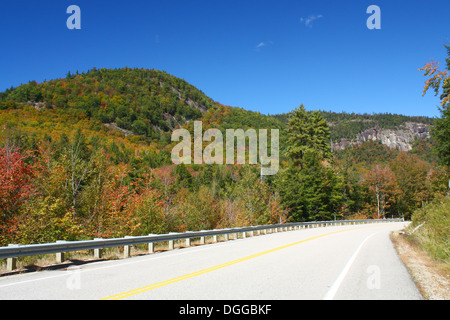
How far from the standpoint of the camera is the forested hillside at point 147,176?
Answer: 15711 mm

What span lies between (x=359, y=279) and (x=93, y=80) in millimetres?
183871

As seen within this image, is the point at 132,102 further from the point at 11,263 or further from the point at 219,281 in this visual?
the point at 219,281

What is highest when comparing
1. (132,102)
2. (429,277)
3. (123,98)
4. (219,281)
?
(123,98)

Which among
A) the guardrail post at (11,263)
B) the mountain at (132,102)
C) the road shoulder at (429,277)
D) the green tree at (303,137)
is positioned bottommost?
the road shoulder at (429,277)

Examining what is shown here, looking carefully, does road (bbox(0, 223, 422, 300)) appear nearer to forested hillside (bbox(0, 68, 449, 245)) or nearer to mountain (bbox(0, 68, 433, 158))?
forested hillside (bbox(0, 68, 449, 245))

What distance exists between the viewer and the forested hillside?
51.5 ft

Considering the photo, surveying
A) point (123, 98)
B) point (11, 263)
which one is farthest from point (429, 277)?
point (123, 98)

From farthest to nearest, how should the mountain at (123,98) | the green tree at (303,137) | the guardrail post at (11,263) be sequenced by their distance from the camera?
the mountain at (123,98)
the green tree at (303,137)
the guardrail post at (11,263)

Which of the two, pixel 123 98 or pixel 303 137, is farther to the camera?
pixel 123 98

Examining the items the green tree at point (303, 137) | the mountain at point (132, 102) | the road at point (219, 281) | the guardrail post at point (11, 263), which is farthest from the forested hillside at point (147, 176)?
the road at point (219, 281)

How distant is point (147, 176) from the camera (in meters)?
23.6

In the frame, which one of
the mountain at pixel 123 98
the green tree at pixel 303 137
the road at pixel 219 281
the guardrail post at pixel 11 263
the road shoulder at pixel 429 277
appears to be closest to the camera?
the road at pixel 219 281

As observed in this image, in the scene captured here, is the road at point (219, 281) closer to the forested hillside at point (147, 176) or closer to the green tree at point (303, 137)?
the forested hillside at point (147, 176)
